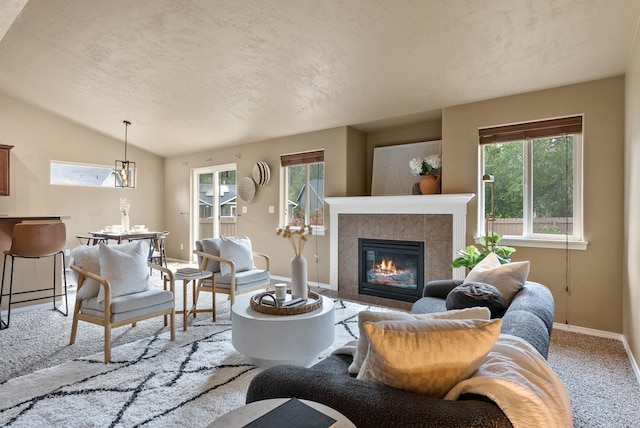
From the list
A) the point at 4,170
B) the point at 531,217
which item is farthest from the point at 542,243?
the point at 4,170

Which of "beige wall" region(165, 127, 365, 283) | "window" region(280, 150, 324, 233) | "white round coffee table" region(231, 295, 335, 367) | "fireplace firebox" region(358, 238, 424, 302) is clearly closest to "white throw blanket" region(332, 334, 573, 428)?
"white round coffee table" region(231, 295, 335, 367)

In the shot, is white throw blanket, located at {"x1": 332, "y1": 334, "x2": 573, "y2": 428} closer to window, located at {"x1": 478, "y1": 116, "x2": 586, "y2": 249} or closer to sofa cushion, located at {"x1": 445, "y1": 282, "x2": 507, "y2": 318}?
sofa cushion, located at {"x1": 445, "y1": 282, "x2": 507, "y2": 318}

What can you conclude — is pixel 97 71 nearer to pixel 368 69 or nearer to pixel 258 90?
pixel 258 90

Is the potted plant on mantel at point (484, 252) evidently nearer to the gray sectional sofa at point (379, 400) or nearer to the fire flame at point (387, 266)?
the fire flame at point (387, 266)

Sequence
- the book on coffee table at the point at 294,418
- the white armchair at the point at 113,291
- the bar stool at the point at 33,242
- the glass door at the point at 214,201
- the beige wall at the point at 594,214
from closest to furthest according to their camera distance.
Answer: the book on coffee table at the point at 294,418, the white armchair at the point at 113,291, the beige wall at the point at 594,214, the bar stool at the point at 33,242, the glass door at the point at 214,201

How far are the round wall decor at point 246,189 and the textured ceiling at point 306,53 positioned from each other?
1.10 meters

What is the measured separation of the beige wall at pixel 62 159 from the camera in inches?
228

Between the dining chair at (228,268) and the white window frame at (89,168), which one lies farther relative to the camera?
the white window frame at (89,168)

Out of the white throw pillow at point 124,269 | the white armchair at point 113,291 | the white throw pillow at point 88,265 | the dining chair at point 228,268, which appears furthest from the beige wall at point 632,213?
the white throw pillow at point 88,265

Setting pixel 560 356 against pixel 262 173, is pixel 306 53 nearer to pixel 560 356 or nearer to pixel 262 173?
pixel 262 173

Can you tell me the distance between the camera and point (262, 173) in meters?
5.83

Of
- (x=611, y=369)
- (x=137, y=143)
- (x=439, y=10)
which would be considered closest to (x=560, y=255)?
(x=611, y=369)

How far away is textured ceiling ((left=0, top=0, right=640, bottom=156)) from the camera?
2.71 m

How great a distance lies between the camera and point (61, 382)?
229 centimetres
